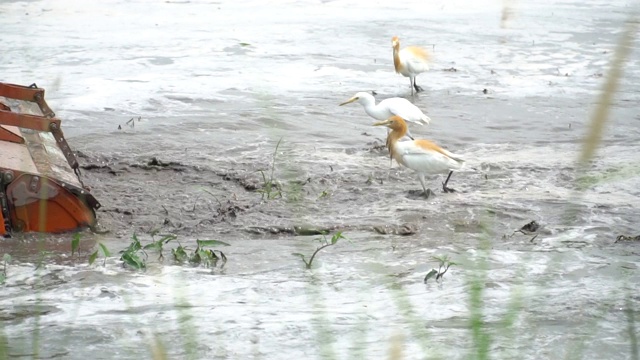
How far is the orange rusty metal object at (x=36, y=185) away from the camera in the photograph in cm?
493

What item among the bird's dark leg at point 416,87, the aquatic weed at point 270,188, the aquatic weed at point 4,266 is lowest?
the bird's dark leg at point 416,87

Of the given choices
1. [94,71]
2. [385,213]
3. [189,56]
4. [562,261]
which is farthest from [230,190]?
[189,56]

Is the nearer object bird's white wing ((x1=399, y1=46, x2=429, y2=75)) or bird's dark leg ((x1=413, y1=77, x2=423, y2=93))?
bird's white wing ((x1=399, y1=46, x2=429, y2=75))

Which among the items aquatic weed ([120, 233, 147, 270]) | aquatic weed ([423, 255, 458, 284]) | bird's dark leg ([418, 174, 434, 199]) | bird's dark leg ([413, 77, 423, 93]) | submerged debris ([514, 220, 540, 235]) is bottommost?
bird's dark leg ([413, 77, 423, 93])

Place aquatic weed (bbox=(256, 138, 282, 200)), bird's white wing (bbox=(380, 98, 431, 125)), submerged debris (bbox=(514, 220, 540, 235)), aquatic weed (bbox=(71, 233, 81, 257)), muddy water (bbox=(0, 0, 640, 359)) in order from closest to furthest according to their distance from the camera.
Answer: muddy water (bbox=(0, 0, 640, 359)) → aquatic weed (bbox=(71, 233, 81, 257)) → submerged debris (bbox=(514, 220, 540, 235)) → aquatic weed (bbox=(256, 138, 282, 200)) → bird's white wing (bbox=(380, 98, 431, 125))

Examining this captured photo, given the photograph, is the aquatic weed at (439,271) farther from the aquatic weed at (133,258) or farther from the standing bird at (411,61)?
the standing bird at (411,61)

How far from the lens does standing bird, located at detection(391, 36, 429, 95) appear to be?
9398 mm

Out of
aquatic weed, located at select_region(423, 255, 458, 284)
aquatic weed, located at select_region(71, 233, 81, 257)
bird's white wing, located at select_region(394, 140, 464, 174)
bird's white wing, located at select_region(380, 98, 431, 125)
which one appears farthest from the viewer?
bird's white wing, located at select_region(380, 98, 431, 125)

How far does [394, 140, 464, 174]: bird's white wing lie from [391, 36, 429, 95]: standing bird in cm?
297

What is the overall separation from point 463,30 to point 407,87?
288 centimetres

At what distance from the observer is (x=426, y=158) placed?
20.9ft

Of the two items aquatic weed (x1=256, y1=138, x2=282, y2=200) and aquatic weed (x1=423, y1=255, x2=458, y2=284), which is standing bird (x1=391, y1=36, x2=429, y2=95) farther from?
aquatic weed (x1=423, y1=255, x2=458, y2=284)

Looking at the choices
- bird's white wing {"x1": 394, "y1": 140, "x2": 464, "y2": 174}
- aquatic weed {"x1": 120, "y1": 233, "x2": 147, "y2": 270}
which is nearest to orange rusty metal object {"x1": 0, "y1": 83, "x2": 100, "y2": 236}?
A: aquatic weed {"x1": 120, "y1": 233, "x2": 147, "y2": 270}

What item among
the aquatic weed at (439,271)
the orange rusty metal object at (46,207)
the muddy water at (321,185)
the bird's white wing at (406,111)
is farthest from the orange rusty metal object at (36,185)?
the bird's white wing at (406,111)
